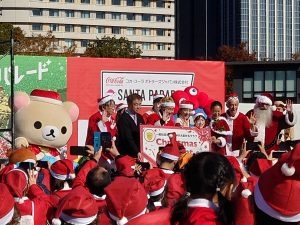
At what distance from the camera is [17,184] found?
17.6 ft

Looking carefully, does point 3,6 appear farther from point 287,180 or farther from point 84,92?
point 287,180

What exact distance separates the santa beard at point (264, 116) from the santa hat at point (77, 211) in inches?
200

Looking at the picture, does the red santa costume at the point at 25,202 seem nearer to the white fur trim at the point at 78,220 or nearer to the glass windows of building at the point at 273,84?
the white fur trim at the point at 78,220

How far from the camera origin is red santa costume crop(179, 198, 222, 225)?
3.46 m

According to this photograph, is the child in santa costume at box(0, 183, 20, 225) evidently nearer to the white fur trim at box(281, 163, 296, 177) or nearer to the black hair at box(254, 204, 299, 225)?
the black hair at box(254, 204, 299, 225)

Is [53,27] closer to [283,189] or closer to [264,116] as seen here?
[264,116]

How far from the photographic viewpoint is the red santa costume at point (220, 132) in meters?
9.57

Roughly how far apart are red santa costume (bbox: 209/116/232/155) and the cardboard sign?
0.13 meters

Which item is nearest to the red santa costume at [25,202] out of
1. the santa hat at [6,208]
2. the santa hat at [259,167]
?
the santa hat at [6,208]

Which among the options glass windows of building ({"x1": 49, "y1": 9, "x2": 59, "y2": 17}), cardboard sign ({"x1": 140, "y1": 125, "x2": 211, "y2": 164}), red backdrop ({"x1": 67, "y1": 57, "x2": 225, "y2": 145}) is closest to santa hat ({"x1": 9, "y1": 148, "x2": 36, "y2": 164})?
cardboard sign ({"x1": 140, "y1": 125, "x2": 211, "y2": 164})

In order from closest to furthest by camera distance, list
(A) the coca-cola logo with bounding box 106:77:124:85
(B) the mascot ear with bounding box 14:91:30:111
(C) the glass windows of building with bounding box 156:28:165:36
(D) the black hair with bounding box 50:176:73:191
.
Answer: (D) the black hair with bounding box 50:176:73:191 < (B) the mascot ear with bounding box 14:91:30:111 < (A) the coca-cola logo with bounding box 106:77:124:85 < (C) the glass windows of building with bounding box 156:28:165:36

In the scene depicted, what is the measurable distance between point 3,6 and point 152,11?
655 inches

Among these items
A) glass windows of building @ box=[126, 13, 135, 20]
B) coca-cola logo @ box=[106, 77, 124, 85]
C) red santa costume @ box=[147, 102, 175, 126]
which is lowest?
red santa costume @ box=[147, 102, 175, 126]

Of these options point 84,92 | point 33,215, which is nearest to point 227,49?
point 84,92
